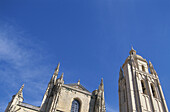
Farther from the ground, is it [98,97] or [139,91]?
[139,91]

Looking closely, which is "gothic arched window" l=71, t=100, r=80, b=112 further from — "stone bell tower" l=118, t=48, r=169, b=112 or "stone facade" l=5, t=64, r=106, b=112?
Result: "stone bell tower" l=118, t=48, r=169, b=112

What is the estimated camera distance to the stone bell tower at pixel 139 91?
75.9 ft

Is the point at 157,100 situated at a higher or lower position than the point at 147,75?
lower

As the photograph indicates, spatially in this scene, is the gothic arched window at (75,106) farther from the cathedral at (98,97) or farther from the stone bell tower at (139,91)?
the stone bell tower at (139,91)

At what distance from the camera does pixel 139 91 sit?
79.5 feet

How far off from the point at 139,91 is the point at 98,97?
6.96 m

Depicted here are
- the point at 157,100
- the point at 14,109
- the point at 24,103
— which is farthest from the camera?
the point at 157,100

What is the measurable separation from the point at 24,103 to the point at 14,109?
1511 mm

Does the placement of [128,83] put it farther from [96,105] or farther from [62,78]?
[62,78]

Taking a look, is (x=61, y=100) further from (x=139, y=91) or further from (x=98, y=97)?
(x=139, y=91)

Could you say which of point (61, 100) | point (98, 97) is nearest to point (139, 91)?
point (98, 97)

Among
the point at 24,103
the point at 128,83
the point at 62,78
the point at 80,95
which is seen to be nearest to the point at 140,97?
the point at 128,83

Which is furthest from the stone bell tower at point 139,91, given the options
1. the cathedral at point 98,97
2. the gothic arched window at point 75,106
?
the gothic arched window at point 75,106

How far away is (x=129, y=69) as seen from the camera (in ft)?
92.8
